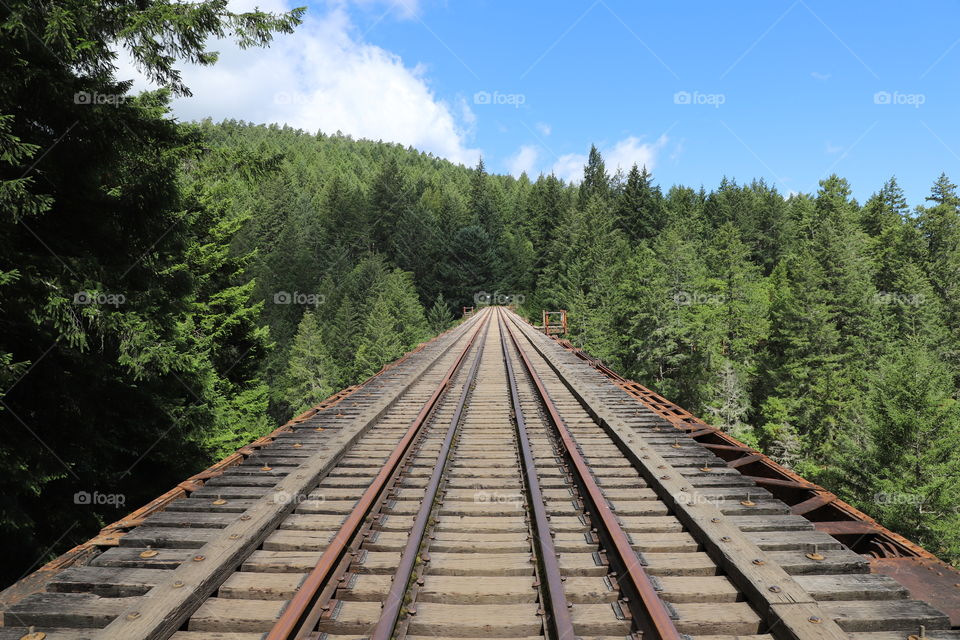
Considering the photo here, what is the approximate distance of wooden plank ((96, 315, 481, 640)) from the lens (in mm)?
3049

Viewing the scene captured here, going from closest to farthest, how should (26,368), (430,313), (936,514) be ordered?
(26,368) < (936,514) < (430,313)

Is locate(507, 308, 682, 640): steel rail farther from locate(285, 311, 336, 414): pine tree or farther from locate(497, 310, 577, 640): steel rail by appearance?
locate(285, 311, 336, 414): pine tree

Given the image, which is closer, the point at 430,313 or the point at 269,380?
the point at 269,380

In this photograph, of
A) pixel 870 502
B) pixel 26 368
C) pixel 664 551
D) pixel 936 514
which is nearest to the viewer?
pixel 664 551

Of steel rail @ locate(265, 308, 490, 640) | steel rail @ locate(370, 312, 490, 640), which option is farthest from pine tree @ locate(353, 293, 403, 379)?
steel rail @ locate(265, 308, 490, 640)

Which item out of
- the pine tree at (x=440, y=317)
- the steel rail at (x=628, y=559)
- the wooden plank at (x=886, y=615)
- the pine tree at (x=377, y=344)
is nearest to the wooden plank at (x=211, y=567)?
the steel rail at (x=628, y=559)

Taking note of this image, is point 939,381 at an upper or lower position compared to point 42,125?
lower

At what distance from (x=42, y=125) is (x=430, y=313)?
59.3 meters

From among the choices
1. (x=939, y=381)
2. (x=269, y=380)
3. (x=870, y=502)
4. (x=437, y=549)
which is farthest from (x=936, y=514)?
(x=269, y=380)

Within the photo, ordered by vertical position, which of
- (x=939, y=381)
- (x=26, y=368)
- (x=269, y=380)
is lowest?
(x=269, y=380)

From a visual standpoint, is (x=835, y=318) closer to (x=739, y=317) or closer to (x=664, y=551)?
(x=739, y=317)

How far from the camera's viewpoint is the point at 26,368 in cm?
553

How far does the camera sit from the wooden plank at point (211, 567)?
305cm

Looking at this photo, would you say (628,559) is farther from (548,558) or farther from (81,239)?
(81,239)
